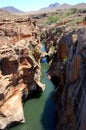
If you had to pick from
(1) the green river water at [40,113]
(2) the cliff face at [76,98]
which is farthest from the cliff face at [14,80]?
(2) the cliff face at [76,98]

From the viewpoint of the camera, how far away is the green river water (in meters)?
31.7

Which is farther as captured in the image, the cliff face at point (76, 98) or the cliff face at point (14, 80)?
the cliff face at point (14, 80)

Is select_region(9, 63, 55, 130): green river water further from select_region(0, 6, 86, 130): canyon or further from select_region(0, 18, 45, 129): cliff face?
select_region(0, 18, 45, 129): cliff face

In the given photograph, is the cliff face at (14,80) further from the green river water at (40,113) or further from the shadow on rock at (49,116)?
the shadow on rock at (49,116)

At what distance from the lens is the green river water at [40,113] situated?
1247 inches

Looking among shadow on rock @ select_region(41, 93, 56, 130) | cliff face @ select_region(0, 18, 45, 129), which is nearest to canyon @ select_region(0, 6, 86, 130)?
cliff face @ select_region(0, 18, 45, 129)

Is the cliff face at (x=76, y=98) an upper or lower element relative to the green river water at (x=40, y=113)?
upper

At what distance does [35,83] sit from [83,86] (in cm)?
1622

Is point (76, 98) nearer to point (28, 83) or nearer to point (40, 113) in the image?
point (40, 113)

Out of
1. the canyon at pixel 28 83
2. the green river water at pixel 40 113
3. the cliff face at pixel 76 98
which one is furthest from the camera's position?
the green river water at pixel 40 113

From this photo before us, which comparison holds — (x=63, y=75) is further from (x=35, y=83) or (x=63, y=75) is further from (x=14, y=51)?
(x=14, y=51)

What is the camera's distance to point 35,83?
40.6 metres

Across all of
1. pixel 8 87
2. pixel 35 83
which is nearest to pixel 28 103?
pixel 35 83

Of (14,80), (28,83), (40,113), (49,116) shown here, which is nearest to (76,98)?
(49,116)
